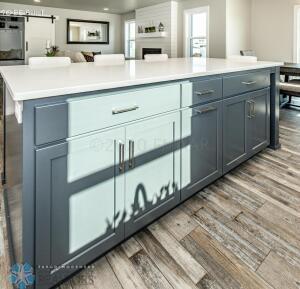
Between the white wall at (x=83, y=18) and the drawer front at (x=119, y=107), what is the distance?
26.0ft

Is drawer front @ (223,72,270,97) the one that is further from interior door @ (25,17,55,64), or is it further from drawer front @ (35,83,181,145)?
interior door @ (25,17,55,64)

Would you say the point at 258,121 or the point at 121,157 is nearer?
the point at 121,157

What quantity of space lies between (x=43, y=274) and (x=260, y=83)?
7.21ft

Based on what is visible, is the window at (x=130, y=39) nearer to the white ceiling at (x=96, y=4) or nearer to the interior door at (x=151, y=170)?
the white ceiling at (x=96, y=4)

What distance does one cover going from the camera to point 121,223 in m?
1.33

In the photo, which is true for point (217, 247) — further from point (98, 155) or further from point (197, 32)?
point (197, 32)

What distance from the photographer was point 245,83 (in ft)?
7.04

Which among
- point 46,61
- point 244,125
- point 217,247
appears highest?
point 46,61

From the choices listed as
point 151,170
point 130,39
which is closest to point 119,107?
point 151,170

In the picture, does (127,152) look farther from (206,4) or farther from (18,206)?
(206,4)

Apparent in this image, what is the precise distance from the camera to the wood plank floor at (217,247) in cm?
120

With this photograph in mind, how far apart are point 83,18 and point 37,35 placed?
2.16 meters

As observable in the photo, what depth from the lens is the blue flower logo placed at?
1028mm

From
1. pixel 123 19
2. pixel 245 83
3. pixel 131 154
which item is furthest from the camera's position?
pixel 123 19
